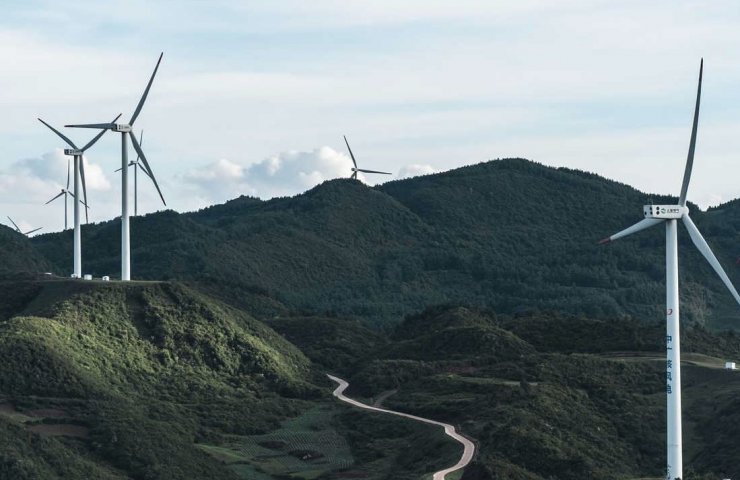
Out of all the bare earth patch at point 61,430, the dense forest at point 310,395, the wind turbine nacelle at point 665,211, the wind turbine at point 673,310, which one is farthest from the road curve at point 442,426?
the bare earth patch at point 61,430

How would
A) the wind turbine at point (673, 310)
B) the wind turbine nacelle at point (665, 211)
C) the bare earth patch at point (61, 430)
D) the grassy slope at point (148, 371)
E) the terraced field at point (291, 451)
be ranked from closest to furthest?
the wind turbine at point (673, 310), the wind turbine nacelle at point (665, 211), the bare earth patch at point (61, 430), the grassy slope at point (148, 371), the terraced field at point (291, 451)

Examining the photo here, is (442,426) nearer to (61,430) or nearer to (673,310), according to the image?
(61,430)

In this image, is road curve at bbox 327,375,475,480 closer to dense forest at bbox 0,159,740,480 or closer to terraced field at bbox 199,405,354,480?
dense forest at bbox 0,159,740,480

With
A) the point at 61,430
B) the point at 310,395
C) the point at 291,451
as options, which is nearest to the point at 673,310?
the point at 291,451

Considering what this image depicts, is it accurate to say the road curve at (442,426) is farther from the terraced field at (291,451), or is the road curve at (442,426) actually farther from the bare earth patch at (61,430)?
the bare earth patch at (61,430)

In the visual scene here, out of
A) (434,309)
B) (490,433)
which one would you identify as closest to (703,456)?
(490,433)

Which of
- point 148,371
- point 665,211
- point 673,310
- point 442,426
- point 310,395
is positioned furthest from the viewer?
point 310,395

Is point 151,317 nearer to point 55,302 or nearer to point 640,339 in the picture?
point 55,302
